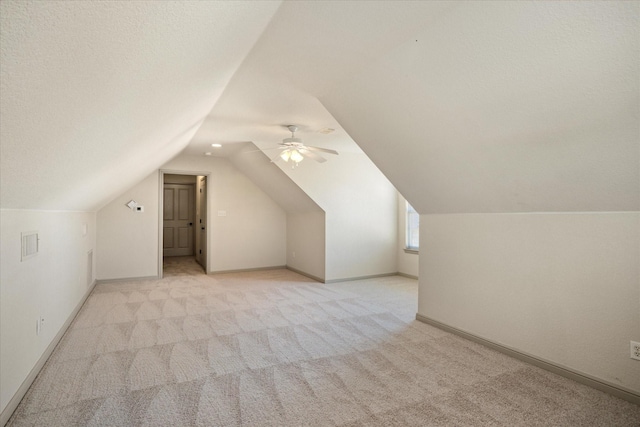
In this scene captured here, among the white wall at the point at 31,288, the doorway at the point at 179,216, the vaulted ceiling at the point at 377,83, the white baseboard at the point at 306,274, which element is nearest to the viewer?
the vaulted ceiling at the point at 377,83

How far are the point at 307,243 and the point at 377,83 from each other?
4.41 meters

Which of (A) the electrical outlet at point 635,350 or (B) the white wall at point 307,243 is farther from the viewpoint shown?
(B) the white wall at point 307,243

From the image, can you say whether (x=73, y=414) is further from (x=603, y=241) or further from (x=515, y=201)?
(x=603, y=241)

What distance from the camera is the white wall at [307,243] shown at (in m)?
6.03

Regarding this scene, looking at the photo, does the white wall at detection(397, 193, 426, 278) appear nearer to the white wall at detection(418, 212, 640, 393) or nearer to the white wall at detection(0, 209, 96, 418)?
the white wall at detection(418, 212, 640, 393)

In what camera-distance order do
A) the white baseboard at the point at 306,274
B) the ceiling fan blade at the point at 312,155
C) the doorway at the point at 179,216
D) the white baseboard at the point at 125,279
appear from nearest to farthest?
the ceiling fan blade at the point at 312,155 → the white baseboard at the point at 125,279 → the white baseboard at the point at 306,274 → the doorway at the point at 179,216

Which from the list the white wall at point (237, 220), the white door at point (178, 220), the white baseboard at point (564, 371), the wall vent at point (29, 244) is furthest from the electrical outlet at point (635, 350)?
the white door at point (178, 220)

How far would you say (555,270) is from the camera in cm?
261

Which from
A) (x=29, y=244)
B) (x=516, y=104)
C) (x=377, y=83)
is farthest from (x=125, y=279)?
(x=516, y=104)

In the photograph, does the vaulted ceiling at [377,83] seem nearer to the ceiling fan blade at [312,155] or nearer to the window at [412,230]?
the ceiling fan blade at [312,155]

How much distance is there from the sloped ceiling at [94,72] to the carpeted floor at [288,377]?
1350 millimetres

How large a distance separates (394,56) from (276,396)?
237 centimetres

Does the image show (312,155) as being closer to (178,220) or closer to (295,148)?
(295,148)

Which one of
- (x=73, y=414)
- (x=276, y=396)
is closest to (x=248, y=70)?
(x=276, y=396)
